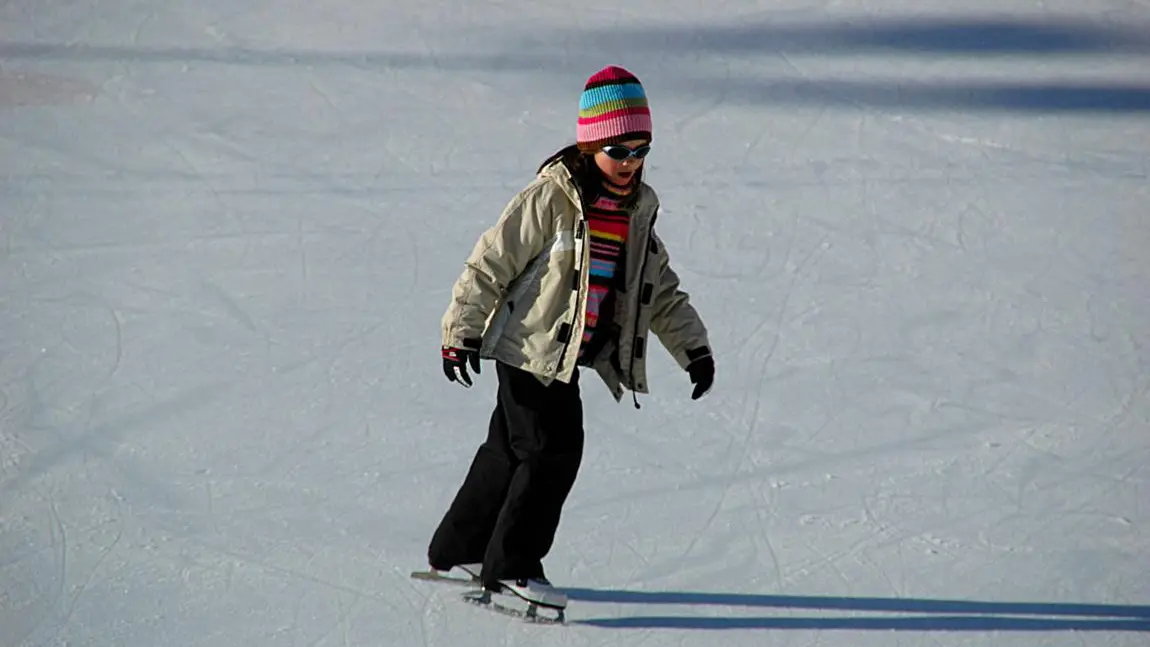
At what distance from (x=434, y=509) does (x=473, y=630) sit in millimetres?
650

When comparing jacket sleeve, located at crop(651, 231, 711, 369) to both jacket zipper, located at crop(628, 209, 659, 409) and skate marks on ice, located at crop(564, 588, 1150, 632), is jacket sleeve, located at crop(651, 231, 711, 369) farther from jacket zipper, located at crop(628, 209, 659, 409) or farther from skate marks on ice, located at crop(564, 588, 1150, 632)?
skate marks on ice, located at crop(564, 588, 1150, 632)

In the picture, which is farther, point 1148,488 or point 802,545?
point 1148,488

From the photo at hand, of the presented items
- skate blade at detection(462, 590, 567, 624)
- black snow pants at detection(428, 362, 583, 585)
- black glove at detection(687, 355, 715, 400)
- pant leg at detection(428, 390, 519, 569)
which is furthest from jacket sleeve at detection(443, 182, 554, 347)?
skate blade at detection(462, 590, 567, 624)

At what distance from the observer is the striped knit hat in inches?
147

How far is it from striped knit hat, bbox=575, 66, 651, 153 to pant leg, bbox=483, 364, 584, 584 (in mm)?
610

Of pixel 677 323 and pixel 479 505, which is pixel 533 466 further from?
pixel 677 323

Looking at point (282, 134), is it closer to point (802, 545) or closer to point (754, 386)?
point (754, 386)

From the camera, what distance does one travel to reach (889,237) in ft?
21.2

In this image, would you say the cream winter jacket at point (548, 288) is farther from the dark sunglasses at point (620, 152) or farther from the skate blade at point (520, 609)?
the skate blade at point (520, 609)

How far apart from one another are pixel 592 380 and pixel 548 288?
1.66 meters

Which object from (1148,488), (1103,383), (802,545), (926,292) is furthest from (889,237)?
(802,545)

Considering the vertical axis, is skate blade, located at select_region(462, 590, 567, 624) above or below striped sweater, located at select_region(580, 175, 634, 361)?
below

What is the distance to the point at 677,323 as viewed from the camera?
405 cm

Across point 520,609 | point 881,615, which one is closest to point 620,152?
point 520,609
